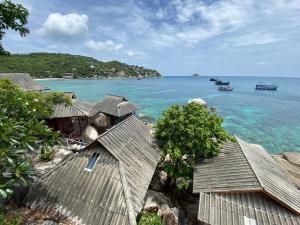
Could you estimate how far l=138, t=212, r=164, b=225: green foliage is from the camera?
37.8 ft

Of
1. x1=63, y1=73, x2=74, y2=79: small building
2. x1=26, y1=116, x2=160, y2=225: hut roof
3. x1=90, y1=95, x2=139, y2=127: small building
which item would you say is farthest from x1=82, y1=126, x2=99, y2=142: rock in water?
x1=63, y1=73, x2=74, y2=79: small building

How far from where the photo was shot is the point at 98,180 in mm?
11188

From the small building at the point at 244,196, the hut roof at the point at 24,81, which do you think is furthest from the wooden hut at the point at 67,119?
the small building at the point at 244,196

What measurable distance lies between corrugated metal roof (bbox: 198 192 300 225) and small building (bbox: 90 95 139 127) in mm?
20299

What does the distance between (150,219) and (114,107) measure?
2125cm

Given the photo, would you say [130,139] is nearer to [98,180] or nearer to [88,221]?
[98,180]

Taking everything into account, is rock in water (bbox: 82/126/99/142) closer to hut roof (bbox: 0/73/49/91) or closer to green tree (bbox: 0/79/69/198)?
hut roof (bbox: 0/73/49/91)

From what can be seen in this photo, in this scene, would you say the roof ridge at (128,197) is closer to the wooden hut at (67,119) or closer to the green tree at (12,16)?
the green tree at (12,16)

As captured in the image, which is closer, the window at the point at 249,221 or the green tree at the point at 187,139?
the window at the point at 249,221

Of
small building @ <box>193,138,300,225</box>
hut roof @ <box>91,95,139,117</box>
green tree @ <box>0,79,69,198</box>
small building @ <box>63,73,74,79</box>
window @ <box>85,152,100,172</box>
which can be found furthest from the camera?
small building @ <box>63,73,74,79</box>

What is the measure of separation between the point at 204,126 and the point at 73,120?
18.6 meters

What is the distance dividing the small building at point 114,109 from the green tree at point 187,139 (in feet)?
45.6

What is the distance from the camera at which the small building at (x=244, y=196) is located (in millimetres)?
10438

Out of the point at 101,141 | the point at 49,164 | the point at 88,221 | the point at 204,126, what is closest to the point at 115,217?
the point at 88,221
